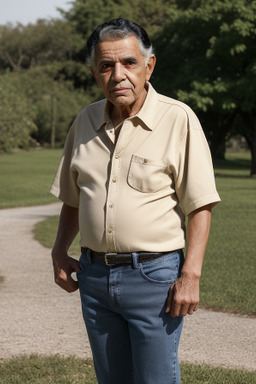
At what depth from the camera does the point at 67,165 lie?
3066 millimetres

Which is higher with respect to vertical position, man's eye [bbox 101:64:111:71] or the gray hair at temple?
the gray hair at temple

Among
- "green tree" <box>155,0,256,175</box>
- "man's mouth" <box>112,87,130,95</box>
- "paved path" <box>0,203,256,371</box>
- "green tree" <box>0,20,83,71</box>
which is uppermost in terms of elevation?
"man's mouth" <box>112,87,130,95</box>

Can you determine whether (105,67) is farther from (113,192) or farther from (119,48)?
(113,192)

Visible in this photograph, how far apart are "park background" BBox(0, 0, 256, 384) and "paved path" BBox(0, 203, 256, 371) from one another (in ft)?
1.17

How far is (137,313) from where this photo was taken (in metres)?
A: 2.73

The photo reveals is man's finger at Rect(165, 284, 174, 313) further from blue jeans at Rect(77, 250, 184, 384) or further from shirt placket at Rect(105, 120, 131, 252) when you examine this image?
shirt placket at Rect(105, 120, 131, 252)

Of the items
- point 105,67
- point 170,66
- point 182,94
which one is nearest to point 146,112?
point 105,67

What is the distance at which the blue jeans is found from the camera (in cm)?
271

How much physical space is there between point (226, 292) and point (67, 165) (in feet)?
16.2

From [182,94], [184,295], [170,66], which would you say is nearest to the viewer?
[184,295]

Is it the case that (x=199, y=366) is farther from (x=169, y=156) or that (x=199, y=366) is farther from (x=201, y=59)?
(x=201, y=59)

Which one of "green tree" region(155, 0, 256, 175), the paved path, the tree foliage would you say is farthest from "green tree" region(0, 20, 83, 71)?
the paved path

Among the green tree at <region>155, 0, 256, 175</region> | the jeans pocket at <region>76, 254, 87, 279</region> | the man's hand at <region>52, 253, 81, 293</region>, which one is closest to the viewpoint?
the jeans pocket at <region>76, 254, 87, 279</region>

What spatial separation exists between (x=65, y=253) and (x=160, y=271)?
0.55 m
